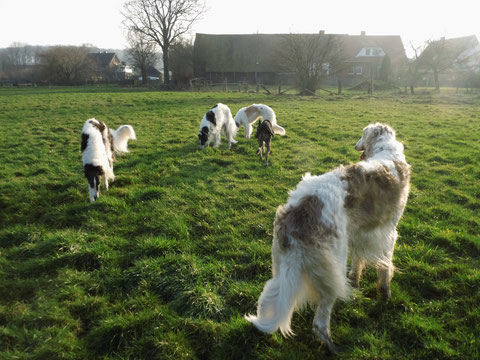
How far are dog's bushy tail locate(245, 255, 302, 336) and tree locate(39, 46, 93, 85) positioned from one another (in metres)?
53.0

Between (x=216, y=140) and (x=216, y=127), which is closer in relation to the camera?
(x=216, y=127)

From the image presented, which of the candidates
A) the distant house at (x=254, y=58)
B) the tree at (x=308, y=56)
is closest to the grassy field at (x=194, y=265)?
the tree at (x=308, y=56)

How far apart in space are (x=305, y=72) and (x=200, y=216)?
2826 centimetres

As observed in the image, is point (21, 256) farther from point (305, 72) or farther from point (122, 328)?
point (305, 72)

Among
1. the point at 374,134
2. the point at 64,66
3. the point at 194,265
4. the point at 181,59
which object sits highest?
the point at 181,59

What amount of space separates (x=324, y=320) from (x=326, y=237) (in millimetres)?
835

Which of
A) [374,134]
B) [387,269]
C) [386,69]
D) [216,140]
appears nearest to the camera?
[387,269]

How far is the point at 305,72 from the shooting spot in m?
29.9

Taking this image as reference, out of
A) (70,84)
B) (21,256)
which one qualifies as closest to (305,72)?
(21,256)

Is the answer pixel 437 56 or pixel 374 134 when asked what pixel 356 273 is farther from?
pixel 437 56

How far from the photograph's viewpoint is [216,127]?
9.94 meters

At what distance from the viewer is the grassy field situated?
2.85m

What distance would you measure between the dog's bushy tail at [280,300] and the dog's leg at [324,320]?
0.33 meters

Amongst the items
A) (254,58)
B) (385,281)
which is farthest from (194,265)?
(254,58)
